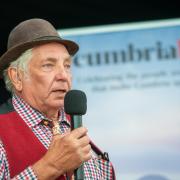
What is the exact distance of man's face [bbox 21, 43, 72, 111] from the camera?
2007 millimetres

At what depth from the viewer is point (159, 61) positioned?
3.80 m

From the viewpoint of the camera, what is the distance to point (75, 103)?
169 cm

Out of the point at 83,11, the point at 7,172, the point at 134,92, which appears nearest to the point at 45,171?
the point at 7,172

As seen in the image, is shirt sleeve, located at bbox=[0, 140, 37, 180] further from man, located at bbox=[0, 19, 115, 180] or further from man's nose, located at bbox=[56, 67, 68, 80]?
man's nose, located at bbox=[56, 67, 68, 80]

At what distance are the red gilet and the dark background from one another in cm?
214

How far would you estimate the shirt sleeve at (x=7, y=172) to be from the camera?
1.73 metres

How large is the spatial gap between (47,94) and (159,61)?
6.34 feet

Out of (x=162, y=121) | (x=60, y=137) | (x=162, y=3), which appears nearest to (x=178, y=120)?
(x=162, y=121)

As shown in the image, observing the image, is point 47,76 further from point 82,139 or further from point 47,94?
point 82,139

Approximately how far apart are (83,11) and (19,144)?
7.60ft

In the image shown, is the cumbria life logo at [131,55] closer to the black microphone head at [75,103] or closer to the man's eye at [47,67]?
the man's eye at [47,67]

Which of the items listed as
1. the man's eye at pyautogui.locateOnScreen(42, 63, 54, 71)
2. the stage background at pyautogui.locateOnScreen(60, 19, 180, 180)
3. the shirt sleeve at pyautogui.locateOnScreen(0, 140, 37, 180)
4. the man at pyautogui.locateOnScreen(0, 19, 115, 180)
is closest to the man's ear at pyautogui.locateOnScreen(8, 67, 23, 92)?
the man at pyautogui.locateOnScreen(0, 19, 115, 180)

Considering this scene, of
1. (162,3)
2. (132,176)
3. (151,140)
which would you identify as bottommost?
(132,176)

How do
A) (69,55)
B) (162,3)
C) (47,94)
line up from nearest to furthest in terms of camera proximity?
(47,94)
(69,55)
(162,3)
